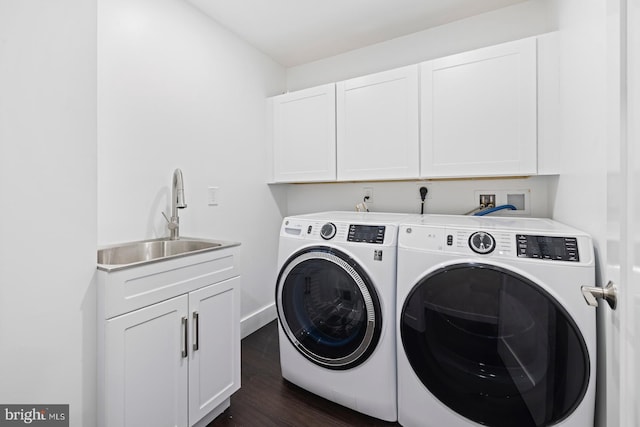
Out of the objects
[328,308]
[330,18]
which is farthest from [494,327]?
[330,18]

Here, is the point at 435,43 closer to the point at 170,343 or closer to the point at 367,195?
the point at 367,195

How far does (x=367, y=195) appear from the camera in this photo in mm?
2479

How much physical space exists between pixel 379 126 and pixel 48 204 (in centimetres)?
182

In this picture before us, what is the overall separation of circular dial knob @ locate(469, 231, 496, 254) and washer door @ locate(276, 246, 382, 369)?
0.50 m

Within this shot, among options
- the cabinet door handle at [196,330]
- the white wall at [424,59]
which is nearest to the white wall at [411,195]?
the white wall at [424,59]

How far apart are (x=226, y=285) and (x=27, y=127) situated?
99cm

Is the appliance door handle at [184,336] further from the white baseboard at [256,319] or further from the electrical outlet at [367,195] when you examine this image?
the electrical outlet at [367,195]

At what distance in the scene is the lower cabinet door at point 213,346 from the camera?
133 cm

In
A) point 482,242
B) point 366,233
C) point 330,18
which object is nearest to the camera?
point 482,242

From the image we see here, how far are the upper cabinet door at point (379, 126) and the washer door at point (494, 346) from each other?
0.93m

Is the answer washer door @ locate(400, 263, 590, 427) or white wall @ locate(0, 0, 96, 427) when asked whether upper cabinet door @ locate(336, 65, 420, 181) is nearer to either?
washer door @ locate(400, 263, 590, 427)

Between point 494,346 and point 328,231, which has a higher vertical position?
point 328,231

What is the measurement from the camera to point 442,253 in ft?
4.22

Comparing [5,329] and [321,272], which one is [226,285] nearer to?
[321,272]
